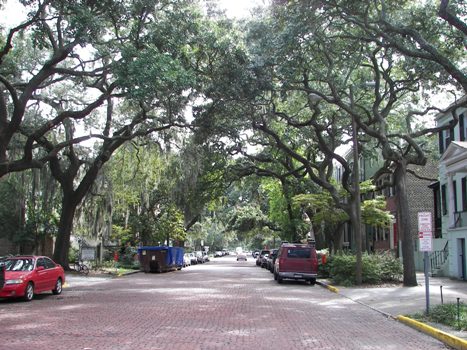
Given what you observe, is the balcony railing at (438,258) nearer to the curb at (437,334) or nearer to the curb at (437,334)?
the curb at (437,334)

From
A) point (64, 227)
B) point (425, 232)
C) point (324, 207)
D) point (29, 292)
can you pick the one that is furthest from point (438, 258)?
point (29, 292)

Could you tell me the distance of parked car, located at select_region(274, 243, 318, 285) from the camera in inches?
1019

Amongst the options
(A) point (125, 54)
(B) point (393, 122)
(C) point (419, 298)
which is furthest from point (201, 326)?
(B) point (393, 122)

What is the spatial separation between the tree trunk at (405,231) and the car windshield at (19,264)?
14762mm

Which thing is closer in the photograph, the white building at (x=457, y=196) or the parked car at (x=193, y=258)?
the white building at (x=457, y=196)

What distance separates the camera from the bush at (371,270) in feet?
78.2

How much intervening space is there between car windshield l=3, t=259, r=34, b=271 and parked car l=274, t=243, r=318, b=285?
12573 mm

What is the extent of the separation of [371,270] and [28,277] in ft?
47.7

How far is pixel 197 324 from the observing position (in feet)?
39.5

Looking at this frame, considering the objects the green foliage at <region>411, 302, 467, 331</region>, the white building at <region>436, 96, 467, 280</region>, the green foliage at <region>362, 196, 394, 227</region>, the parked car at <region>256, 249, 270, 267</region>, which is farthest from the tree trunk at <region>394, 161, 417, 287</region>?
the parked car at <region>256, 249, 270, 267</region>

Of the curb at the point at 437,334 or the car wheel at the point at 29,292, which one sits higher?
the car wheel at the point at 29,292

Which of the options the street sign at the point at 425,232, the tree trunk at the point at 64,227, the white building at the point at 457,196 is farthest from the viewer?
the tree trunk at the point at 64,227

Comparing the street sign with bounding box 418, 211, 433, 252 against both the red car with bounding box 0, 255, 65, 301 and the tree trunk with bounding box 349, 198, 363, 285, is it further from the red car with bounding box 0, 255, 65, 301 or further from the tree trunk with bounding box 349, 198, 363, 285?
the red car with bounding box 0, 255, 65, 301

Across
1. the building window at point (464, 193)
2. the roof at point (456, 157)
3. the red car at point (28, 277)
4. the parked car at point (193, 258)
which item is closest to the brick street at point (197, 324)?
the red car at point (28, 277)
